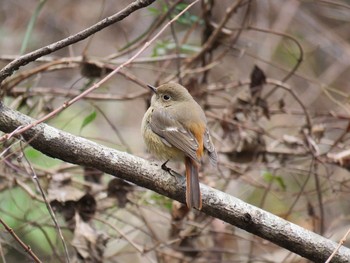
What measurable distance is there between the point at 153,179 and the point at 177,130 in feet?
2.59

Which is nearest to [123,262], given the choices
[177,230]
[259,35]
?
[177,230]

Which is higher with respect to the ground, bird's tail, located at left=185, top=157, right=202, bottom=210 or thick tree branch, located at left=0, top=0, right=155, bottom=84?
thick tree branch, located at left=0, top=0, right=155, bottom=84

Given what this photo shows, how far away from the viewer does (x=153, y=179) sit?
3.00 metres

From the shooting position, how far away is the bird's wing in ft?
11.6

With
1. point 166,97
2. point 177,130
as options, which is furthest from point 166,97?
point 177,130

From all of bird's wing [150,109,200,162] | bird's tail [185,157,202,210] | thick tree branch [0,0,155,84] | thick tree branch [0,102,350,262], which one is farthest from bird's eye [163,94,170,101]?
thick tree branch [0,0,155,84]

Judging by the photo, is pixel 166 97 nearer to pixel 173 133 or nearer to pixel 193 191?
pixel 173 133

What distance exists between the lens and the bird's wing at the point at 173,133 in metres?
3.53

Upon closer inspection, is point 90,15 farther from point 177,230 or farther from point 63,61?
point 177,230

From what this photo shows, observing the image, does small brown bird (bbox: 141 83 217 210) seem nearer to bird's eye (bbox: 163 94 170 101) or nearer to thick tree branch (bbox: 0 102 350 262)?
bird's eye (bbox: 163 94 170 101)

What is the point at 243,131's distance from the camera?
4.63 meters

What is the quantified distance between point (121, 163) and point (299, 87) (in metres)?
4.70

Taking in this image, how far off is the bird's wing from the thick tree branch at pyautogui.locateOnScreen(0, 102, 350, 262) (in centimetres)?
48

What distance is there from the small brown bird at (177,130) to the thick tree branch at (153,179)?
0.40 meters
